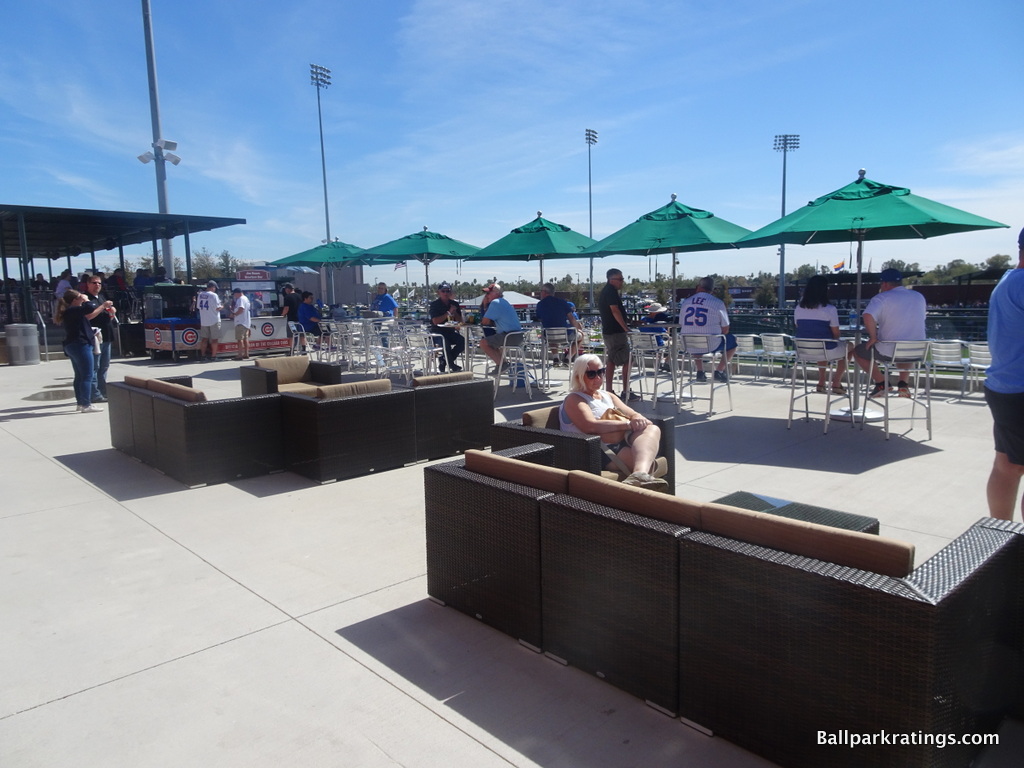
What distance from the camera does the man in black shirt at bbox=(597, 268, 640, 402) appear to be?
8.55m

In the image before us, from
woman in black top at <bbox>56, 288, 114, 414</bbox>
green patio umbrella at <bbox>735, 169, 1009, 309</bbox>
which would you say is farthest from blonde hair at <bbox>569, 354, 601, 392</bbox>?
woman in black top at <bbox>56, 288, 114, 414</bbox>

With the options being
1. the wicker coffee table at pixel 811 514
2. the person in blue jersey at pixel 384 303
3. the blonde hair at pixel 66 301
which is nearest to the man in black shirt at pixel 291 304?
the person in blue jersey at pixel 384 303

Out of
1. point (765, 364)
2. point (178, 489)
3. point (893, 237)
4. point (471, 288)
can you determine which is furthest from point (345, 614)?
point (471, 288)

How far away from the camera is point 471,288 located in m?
69.4

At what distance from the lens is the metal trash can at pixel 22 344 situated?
15242 mm

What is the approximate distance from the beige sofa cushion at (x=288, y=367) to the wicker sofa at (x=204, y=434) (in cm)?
169

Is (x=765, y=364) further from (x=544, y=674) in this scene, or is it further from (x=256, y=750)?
(x=256, y=750)

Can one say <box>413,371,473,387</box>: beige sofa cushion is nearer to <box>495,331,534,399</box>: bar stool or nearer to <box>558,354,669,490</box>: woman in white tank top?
<box>558,354,669,490</box>: woman in white tank top

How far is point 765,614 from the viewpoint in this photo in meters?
2.25

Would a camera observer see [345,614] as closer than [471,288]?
Yes

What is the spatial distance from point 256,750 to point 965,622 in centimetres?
233

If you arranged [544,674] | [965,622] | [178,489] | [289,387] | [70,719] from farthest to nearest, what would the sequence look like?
[289,387] < [178,489] < [544,674] < [70,719] < [965,622]

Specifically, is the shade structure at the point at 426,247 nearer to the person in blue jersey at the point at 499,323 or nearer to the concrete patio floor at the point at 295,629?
the person in blue jersey at the point at 499,323

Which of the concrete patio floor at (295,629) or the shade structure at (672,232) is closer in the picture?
the concrete patio floor at (295,629)
